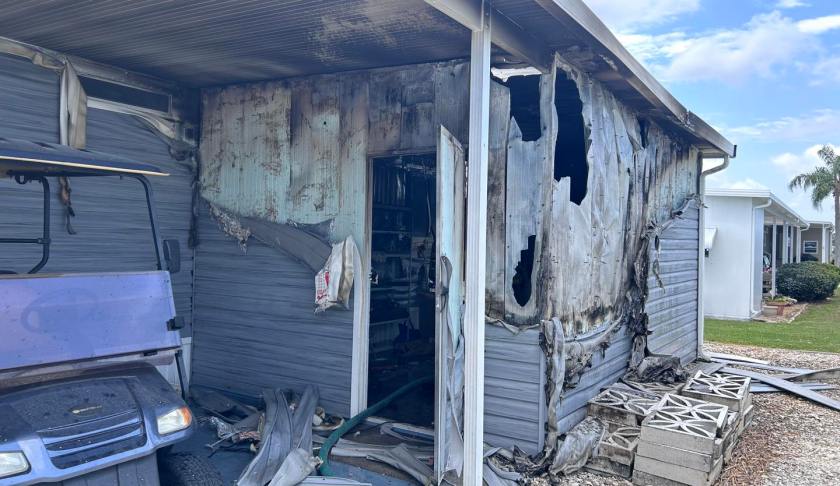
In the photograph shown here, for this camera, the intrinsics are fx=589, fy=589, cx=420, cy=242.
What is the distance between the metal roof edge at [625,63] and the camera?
3543 millimetres

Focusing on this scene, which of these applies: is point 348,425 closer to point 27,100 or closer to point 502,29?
point 502,29

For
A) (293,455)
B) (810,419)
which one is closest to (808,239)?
(810,419)

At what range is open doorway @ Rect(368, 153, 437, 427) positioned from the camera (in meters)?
6.08

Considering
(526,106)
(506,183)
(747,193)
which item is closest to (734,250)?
(747,193)

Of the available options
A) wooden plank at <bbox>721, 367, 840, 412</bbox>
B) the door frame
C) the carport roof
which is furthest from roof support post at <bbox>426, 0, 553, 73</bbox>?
wooden plank at <bbox>721, 367, 840, 412</bbox>

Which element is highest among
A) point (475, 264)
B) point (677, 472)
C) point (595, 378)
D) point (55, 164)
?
point (55, 164)

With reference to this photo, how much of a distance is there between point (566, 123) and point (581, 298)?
151 centimetres

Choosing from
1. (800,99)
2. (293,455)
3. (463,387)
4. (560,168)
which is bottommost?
(293,455)

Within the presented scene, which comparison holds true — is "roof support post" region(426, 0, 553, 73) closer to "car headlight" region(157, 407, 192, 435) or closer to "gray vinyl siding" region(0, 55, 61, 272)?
"car headlight" region(157, 407, 192, 435)

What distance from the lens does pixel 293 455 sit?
149 inches

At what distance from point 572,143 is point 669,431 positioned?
7.97 ft

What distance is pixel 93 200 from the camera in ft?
16.5

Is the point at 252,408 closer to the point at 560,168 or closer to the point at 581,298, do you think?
the point at 581,298

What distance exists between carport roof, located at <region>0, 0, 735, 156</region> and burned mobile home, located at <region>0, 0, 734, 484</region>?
0.02m
